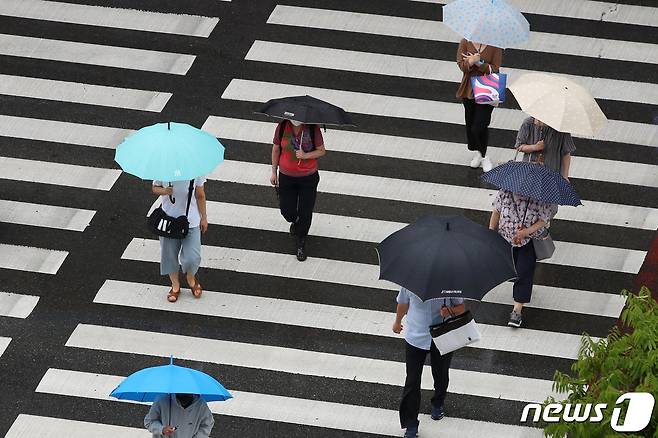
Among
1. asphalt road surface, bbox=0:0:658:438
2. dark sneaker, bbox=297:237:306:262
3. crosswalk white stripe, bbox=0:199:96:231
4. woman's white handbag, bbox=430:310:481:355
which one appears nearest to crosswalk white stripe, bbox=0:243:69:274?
asphalt road surface, bbox=0:0:658:438

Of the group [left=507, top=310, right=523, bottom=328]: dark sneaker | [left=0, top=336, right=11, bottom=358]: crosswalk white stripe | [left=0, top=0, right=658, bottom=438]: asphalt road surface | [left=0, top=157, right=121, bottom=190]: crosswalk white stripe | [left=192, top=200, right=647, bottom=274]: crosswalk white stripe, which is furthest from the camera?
[left=0, top=157, right=121, bottom=190]: crosswalk white stripe

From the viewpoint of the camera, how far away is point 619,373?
8797 mm

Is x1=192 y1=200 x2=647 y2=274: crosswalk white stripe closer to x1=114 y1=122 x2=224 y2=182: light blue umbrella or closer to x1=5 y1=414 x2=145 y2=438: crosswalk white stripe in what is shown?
x1=114 y1=122 x2=224 y2=182: light blue umbrella

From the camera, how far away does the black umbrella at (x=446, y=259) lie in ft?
35.9

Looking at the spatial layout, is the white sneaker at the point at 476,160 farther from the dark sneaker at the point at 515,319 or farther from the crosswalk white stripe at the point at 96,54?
the crosswalk white stripe at the point at 96,54

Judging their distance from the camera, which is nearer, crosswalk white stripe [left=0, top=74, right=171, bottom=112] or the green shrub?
the green shrub

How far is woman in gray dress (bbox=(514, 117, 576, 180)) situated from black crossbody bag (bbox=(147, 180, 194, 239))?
10.4ft

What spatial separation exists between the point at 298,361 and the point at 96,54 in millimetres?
5950

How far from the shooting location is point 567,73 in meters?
17.0

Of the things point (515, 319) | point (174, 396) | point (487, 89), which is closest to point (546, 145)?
point (487, 89)

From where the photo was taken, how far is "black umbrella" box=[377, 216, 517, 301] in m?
10.9

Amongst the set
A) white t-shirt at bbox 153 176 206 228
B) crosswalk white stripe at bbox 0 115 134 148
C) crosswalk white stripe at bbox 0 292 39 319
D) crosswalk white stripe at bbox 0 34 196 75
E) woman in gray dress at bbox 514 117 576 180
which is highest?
woman in gray dress at bbox 514 117 576 180

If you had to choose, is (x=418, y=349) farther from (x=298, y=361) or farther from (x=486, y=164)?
(x=486, y=164)

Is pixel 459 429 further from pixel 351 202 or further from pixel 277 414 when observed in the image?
pixel 351 202
